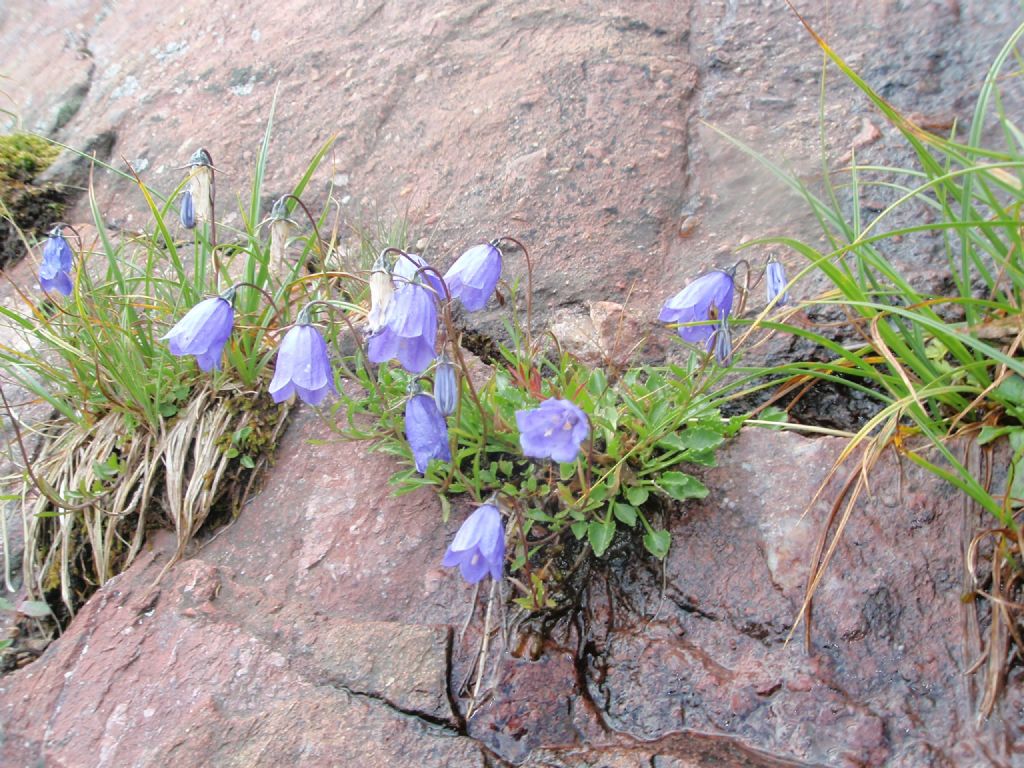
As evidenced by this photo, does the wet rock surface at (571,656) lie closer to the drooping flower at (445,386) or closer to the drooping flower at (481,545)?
the drooping flower at (481,545)

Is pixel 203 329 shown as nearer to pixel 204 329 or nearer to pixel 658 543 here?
pixel 204 329

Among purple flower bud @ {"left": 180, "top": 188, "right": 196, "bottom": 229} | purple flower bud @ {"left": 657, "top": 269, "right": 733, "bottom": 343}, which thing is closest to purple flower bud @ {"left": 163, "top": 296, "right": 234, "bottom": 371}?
purple flower bud @ {"left": 180, "top": 188, "right": 196, "bottom": 229}

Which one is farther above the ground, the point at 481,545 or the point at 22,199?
the point at 22,199

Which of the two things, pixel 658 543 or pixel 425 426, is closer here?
pixel 425 426

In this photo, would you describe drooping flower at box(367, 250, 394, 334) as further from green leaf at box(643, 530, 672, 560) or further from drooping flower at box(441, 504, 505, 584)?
green leaf at box(643, 530, 672, 560)

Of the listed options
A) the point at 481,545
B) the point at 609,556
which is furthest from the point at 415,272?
the point at 609,556

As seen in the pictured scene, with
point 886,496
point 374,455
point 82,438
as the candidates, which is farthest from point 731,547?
point 82,438

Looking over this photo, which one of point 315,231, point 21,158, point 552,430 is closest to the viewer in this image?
point 552,430

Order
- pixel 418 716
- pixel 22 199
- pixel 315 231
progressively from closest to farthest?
pixel 418 716, pixel 315 231, pixel 22 199
